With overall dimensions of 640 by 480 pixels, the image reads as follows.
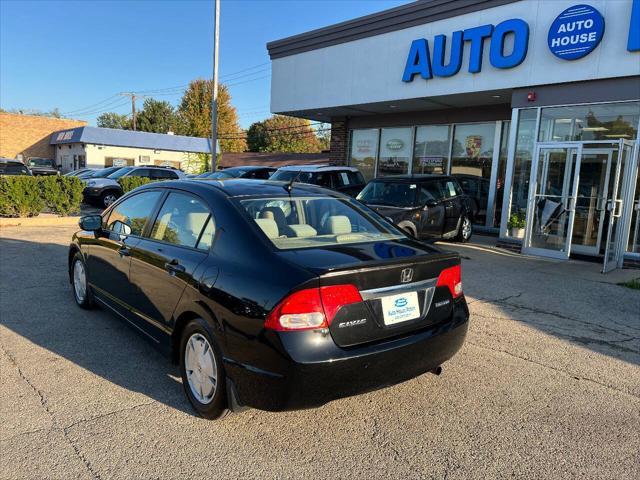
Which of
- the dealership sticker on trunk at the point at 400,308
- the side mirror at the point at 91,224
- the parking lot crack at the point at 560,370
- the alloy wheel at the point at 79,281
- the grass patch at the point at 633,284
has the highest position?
the side mirror at the point at 91,224

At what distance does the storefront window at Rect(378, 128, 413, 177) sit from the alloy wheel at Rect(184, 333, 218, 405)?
43.0 ft

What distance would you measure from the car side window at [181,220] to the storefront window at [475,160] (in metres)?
10.8

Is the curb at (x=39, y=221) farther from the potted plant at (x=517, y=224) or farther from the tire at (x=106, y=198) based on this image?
the potted plant at (x=517, y=224)

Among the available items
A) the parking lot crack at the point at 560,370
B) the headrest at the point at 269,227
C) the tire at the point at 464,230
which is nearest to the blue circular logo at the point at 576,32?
the tire at the point at 464,230

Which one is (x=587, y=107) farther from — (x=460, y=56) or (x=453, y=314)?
(x=453, y=314)

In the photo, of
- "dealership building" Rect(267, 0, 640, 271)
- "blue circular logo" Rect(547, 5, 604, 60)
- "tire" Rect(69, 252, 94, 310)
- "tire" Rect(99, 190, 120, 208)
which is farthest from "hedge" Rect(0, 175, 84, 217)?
"blue circular logo" Rect(547, 5, 604, 60)

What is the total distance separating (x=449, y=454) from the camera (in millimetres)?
2818

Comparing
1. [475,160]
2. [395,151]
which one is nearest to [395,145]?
[395,151]

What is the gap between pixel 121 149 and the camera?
124ft

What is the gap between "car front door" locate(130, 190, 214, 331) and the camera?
3.34m

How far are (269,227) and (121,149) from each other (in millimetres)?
38364

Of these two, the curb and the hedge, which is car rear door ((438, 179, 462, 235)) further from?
the hedge

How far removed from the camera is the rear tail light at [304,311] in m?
2.62

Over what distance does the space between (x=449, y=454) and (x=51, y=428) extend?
2462 millimetres
